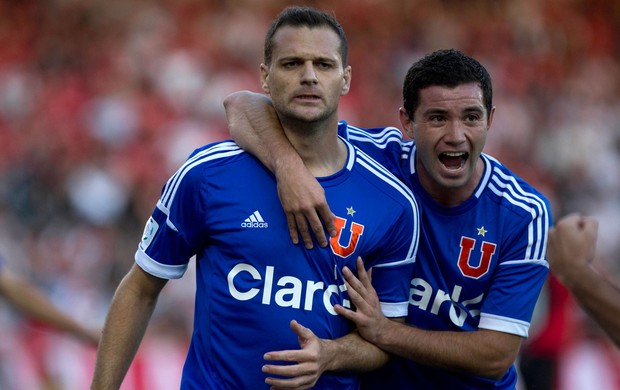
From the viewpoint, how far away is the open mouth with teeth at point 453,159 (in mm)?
4410

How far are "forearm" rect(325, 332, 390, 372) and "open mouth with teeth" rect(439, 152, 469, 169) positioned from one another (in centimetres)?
83

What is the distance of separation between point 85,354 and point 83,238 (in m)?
1.96

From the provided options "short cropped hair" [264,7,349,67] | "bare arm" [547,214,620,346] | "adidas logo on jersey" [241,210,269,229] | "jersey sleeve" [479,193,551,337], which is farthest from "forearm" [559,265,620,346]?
"short cropped hair" [264,7,349,67]

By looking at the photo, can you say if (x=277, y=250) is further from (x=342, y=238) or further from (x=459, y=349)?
(x=459, y=349)

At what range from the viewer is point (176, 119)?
1147cm

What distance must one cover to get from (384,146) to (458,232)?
0.51m

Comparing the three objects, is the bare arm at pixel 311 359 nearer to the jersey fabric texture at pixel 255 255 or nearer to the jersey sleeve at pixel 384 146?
the jersey fabric texture at pixel 255 255

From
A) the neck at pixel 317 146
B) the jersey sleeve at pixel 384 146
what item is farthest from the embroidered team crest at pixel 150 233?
the jersey sleeve at pixel 384 146

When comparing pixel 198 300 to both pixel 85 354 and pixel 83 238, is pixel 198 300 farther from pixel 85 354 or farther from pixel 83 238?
pixel 83 238

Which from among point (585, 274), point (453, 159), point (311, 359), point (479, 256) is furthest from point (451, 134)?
point (585, 274)

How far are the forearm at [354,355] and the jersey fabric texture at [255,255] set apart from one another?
0.20ft

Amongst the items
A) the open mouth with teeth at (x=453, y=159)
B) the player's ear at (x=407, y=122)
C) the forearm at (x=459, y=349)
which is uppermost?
the player's ear at (x=407, y=122)

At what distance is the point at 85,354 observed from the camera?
8250 millimetres

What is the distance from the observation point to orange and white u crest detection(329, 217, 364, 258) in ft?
13.5
